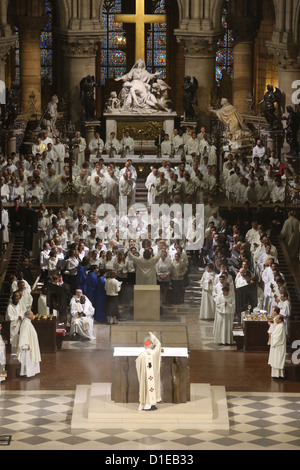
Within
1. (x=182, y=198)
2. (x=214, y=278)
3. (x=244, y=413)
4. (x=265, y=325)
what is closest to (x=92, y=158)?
(x=182, y=198)

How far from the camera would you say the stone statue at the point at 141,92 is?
46.2 m

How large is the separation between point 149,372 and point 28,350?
3711mm

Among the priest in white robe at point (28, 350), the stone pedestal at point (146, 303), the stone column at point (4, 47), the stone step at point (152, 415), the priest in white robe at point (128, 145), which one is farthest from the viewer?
the stone column at point (4, 47)

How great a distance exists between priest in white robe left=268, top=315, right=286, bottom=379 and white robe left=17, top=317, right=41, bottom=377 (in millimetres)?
4671

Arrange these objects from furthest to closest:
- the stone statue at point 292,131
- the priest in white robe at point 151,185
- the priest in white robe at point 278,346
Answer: the stone statue at point 292,131 → the priest in white robe at point 151,185 → the priest in white robe at point 278,346

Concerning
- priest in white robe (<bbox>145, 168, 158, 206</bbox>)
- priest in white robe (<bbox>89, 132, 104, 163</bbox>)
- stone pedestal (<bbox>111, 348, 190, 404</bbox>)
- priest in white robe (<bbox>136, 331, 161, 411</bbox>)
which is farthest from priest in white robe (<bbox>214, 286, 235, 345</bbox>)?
priest in white robe (<bbox>89, 132, 104, 163</bbox>)

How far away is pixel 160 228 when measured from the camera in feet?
119

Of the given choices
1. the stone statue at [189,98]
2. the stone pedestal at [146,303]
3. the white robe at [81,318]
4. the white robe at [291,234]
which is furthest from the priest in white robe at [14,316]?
the stone statue at [189,98]

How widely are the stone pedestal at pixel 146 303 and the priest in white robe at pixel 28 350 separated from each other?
13.5ft

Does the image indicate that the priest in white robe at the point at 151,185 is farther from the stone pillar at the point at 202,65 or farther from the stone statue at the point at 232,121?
the stone pillar at the point at 202,65

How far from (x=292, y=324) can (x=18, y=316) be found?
5.79m

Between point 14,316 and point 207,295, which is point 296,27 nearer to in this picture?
point 207,295

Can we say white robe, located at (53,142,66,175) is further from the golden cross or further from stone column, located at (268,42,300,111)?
stone column, located at (268,42,300,111)

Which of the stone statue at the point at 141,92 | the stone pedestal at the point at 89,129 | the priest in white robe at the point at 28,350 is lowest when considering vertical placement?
the priest in white robe at the point at 28,350
